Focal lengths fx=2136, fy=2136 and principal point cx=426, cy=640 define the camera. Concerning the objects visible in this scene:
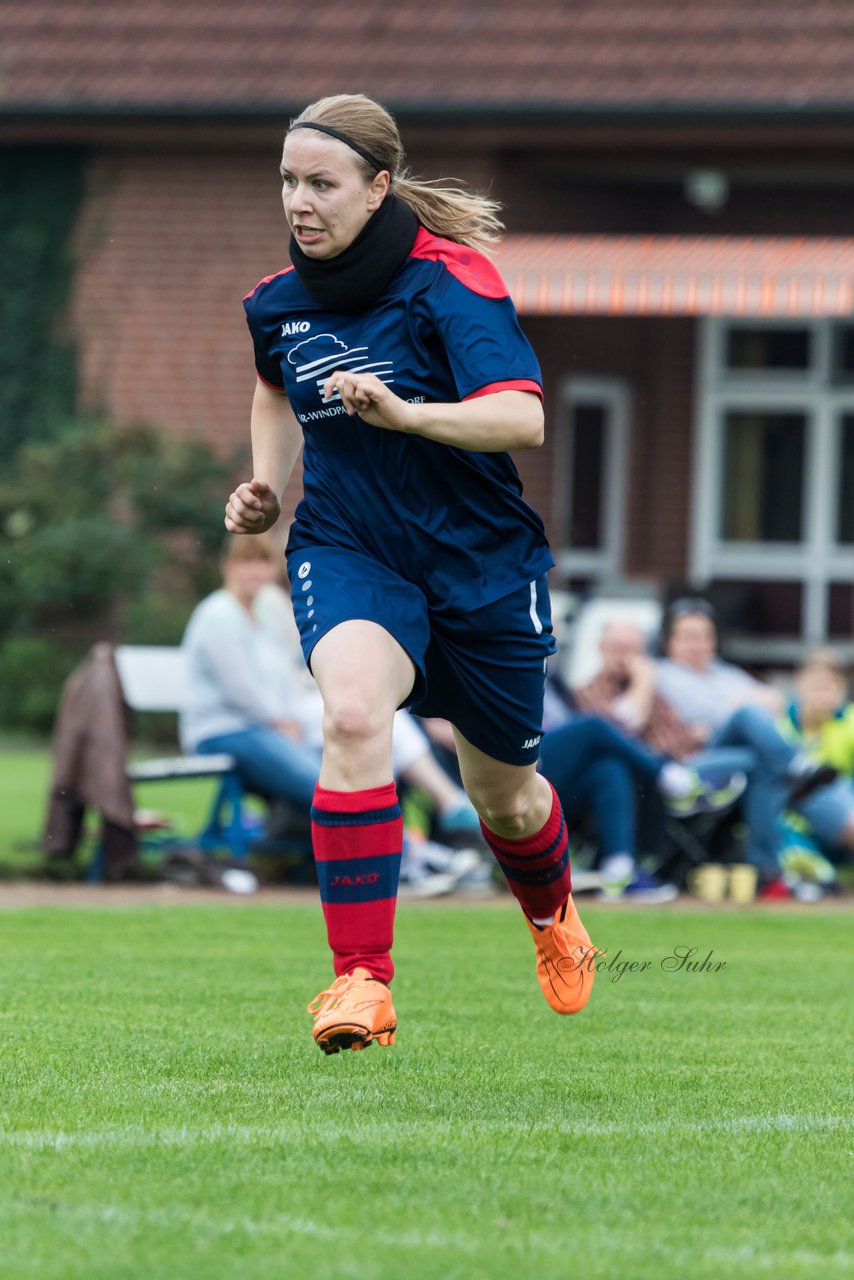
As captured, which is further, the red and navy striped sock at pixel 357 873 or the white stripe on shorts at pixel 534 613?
the white stripe on shorts at pixel 534 613

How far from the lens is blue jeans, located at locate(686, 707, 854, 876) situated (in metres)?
9.48

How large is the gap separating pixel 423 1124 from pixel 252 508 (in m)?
1.52

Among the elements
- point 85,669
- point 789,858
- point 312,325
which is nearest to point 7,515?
point 85,669

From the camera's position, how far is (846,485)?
17625 mm

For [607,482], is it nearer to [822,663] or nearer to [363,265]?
[822,663]

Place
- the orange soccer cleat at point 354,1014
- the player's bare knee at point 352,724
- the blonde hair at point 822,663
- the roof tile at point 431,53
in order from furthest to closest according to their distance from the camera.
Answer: the roof tile at point 431,53 → the blonde hair at point 822,663 → the player's bare knee at point 352,724 → the orange soccer cleat at point 354,1014

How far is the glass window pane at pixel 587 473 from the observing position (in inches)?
717

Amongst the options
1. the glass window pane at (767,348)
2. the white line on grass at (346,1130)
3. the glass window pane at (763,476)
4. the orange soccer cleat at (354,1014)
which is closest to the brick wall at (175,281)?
the glass window pane at (767,348)

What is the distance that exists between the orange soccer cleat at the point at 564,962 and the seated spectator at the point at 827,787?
433 centimetres

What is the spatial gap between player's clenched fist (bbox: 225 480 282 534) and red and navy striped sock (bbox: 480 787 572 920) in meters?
0.95

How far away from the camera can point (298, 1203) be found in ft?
10.7

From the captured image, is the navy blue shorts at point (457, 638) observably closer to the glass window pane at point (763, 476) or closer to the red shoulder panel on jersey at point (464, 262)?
the red shoulder panel on jersey at point (464, 262)

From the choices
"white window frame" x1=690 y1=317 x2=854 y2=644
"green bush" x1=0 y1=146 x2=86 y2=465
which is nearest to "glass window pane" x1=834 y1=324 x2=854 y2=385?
"white window frame" x1=690 y1=317 x2=854 y2=644

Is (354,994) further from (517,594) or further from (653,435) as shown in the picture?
(653,435)
